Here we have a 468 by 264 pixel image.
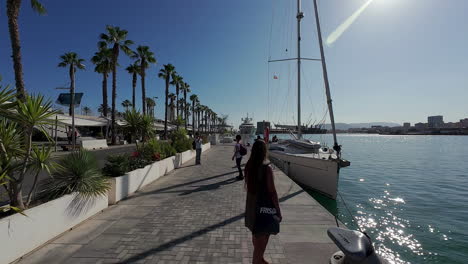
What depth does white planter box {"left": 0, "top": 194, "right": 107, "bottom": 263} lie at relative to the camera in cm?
322

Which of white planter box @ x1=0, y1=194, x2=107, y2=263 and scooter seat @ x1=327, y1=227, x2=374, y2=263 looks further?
white planter box @ x1=0, y1=194, x2=107, y2=263

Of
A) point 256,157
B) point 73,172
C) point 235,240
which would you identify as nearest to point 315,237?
point 235,240

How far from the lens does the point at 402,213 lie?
9766mm

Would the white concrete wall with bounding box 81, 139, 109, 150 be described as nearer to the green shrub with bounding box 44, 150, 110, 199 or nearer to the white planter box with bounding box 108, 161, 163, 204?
the white planter box with bounding box 108, 161, 163, 204

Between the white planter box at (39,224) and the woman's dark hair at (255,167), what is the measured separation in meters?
3.54

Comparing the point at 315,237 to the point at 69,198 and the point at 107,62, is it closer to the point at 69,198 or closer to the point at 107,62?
the point at 69,198

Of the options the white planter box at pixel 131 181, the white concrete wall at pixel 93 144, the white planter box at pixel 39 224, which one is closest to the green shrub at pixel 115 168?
the white planter box at pixel 131 181

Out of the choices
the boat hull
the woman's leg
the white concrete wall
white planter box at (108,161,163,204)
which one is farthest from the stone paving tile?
the white concrete wall

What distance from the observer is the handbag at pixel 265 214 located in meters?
2.73

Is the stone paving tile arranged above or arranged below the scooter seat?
below

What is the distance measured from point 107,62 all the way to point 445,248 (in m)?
31.4

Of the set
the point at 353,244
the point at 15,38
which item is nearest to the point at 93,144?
the point at 15,38

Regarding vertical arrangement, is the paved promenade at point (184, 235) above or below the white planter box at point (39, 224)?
below

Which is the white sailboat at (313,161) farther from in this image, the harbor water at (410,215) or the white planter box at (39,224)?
the white planter box at (39,224)
